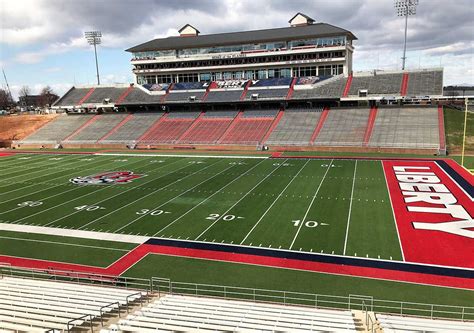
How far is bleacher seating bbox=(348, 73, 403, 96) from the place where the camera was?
5200 cm

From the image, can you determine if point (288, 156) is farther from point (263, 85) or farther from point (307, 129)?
point (263, 85)

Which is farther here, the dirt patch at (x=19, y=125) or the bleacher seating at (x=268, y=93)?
the dirt patch at (x=19, y=125)

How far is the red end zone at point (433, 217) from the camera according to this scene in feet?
50.6

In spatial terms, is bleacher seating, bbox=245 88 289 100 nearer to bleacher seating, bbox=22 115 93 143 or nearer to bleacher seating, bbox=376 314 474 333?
bleacher seating, bbox=22 115 93 143

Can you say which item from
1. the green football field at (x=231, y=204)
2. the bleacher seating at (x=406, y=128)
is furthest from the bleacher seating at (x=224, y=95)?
the green football field at (x=231, y=204)

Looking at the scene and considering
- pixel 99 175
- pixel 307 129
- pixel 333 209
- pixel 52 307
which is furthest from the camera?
pixel 307 129

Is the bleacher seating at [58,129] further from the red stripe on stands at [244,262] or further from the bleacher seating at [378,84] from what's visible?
the red stripe on stands at [244,262]

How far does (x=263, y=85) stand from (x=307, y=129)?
14.2 meters

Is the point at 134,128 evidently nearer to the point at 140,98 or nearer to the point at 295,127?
the point at 140,98

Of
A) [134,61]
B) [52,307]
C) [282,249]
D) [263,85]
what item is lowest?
[282,249]

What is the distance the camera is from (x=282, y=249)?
643 inches

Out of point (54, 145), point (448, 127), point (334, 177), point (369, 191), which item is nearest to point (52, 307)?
point (369, 191)

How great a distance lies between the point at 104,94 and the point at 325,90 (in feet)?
129

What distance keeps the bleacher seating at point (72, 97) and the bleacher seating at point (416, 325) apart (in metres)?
67.9
